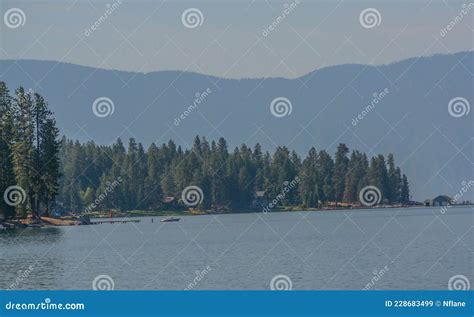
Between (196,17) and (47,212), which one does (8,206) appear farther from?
(196,17)

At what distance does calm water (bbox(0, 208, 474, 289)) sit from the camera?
171 feet

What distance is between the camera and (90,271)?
192 ft

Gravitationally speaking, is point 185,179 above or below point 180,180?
above

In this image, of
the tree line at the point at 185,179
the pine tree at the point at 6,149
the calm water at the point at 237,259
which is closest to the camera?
the calm water at the point at 237,259

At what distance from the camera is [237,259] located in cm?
6481

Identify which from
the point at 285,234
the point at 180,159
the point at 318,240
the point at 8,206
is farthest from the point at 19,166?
the point at 180,159

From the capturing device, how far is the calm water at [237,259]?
52250 millimetres
